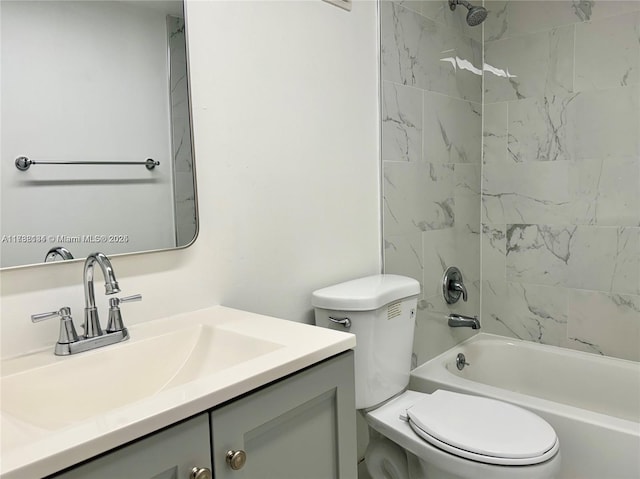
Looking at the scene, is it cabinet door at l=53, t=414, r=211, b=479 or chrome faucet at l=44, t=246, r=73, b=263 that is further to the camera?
chrome faucet at l=44, t=246, r=73, b=263

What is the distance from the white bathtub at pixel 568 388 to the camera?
1.62 meters

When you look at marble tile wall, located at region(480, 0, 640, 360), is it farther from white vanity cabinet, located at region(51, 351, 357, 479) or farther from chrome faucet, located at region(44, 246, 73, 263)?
chrome faucet, located at region(44, 246, 73, 263)

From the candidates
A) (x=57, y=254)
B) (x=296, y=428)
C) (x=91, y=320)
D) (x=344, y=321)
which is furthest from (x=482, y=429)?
(x=57, y=254)

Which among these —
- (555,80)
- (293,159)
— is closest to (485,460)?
(293,159)

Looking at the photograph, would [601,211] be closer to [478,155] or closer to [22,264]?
[478,155]

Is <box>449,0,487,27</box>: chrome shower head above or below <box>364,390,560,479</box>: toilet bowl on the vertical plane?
above

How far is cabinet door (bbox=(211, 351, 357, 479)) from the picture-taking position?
887 millimetres

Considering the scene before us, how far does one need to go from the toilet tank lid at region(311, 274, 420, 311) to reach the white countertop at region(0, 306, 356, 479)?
13.4 inches

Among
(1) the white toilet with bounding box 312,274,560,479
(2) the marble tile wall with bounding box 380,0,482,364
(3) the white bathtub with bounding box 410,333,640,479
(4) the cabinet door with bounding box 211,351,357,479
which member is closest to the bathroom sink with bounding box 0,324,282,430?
(4) the cabinet door with bounding box 211,351,357,479

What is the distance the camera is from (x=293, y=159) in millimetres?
1611

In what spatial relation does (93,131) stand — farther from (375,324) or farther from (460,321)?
(460,321)

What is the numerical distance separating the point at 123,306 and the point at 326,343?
1.69 ft

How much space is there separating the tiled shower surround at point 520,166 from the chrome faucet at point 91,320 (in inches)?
45.8

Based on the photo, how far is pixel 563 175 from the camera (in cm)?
235
